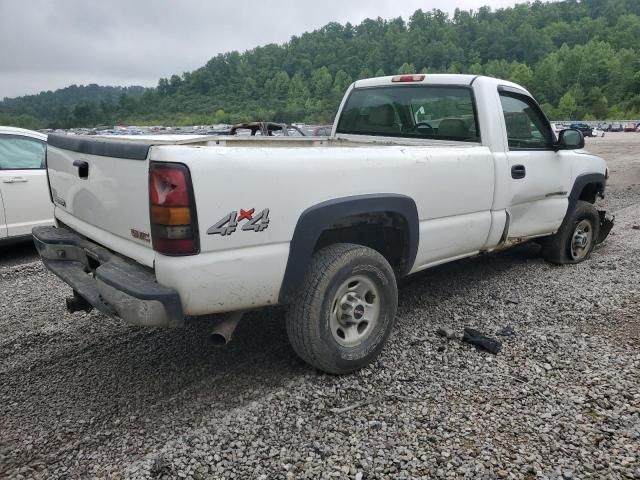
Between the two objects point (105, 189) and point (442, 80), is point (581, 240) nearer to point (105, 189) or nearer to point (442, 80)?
point (442, 80)

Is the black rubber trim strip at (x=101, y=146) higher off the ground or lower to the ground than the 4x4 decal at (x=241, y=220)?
higher

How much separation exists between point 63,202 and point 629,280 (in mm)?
4887

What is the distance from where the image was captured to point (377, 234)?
3.58 m

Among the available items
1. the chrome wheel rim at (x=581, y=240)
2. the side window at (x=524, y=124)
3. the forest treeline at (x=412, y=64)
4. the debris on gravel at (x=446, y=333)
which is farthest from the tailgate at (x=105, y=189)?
the forest treeline at (x=412, y=64)

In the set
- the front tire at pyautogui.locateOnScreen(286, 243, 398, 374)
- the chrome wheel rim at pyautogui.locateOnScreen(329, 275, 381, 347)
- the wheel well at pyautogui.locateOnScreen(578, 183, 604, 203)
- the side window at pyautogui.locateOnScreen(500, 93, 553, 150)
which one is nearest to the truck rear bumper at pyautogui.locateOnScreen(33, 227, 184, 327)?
the front tire at pyautogui.locateOnScreen(286, 243, 398, 374)

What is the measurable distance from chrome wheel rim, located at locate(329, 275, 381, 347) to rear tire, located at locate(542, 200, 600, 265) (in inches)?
114

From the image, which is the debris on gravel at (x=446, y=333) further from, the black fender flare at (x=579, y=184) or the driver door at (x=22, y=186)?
the driver door at (x=22, y=186)

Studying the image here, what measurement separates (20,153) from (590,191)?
255 inches

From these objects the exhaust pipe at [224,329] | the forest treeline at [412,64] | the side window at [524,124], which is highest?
the forest treeline at [412,64]

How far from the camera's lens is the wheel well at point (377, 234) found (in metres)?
3.19

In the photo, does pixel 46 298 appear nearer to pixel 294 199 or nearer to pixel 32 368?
pixel 32 368

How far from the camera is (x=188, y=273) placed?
A: 2434 mm

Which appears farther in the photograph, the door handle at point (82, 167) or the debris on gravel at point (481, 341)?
the debris on gravel at point (481, 341)

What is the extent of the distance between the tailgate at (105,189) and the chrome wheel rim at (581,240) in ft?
14.7
